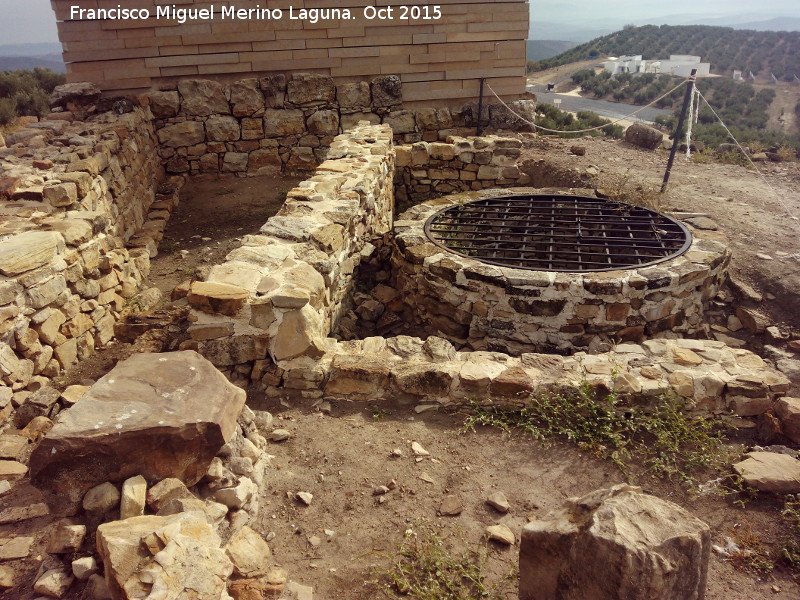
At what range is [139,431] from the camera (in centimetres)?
210

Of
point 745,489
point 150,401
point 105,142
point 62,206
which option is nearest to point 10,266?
point 62,206

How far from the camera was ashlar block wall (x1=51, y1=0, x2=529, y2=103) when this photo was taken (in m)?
8.40

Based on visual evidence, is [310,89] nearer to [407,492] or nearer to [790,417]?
[407,492]

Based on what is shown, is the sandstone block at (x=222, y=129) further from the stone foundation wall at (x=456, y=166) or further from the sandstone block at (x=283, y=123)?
the stone foundation wall at (x=456, y=166)

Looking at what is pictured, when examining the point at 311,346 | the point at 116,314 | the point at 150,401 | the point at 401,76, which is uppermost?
the point at 401,76

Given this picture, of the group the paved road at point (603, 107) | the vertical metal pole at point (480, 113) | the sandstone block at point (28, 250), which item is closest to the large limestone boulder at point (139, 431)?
the sandstone block at point (28, 250)

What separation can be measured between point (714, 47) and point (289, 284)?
47546 mm

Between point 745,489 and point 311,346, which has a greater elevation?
point 311,346

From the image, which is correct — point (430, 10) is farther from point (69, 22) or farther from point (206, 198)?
point (69, 22)

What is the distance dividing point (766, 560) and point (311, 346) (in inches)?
98.8

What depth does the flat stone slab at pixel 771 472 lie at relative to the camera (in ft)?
8.96

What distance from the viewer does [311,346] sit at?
10.7 ft

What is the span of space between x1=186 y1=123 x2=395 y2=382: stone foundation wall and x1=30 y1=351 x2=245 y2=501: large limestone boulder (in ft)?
2.27

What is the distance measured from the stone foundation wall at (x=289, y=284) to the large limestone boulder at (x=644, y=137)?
634 centimetres
